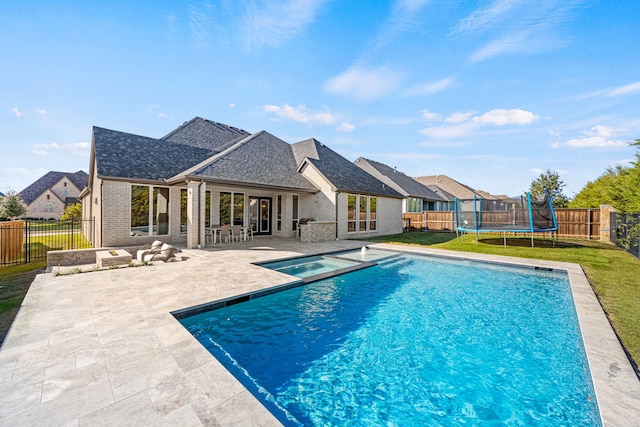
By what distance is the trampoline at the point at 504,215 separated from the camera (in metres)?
14.4

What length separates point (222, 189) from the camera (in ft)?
47.8

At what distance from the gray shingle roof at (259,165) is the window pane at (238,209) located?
2.20 m

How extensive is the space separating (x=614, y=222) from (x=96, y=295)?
22168 mm

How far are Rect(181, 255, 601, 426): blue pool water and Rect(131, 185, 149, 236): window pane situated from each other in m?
9.28

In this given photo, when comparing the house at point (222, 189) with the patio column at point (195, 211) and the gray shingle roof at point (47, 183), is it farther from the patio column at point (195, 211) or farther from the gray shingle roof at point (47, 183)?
the gray shingle roof at point (47, 183)

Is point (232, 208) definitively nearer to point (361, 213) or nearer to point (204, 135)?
point (204, 135)

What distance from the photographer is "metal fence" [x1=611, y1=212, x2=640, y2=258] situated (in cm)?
993

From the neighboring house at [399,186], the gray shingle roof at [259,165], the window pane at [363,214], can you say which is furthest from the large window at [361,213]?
the neighboring house at [399,186]

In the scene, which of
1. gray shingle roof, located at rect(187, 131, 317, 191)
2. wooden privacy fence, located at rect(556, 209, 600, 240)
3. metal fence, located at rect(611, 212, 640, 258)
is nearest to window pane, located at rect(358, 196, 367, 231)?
gray shingle roof, located at rect(187, 131, 317, 191)

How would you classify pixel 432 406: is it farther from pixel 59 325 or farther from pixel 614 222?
pixel 614 222

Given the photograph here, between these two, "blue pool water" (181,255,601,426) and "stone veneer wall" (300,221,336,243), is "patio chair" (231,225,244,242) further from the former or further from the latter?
"blue pool water" (181,255,601,426)

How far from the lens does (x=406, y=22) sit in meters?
10.3

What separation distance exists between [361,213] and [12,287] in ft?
52.9

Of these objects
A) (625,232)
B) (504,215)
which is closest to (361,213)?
(504,215)
